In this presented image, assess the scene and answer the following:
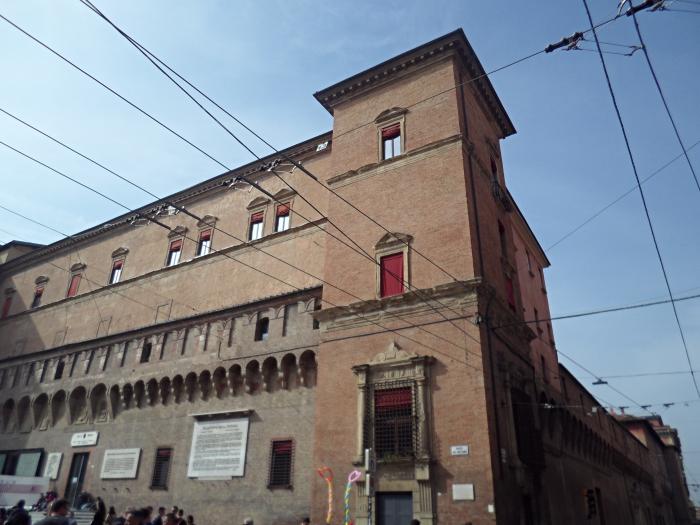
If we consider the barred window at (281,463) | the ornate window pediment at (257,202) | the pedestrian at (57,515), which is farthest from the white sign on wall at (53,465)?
the pedestrian at (57,515)

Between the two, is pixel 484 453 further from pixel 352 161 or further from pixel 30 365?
pixel 30 365

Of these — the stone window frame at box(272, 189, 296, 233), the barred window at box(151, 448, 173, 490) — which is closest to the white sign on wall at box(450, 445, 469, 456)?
the barred window at box(151, 448, 173, 490)

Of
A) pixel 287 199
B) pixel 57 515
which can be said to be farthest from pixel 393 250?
pixel 57 515

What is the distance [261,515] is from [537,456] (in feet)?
33.0

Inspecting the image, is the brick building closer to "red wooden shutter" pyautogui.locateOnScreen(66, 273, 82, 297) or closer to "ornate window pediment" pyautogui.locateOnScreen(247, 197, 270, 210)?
"ornate window pediment" pyautogui.locateOnScreen(247, 197, 270, 210)

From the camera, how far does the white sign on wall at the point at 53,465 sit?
84.0 feet

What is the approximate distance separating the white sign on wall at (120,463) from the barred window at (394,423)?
42.4ft

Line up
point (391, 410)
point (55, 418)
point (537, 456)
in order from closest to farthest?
point (391, 410), point (537, 456), point (55, 418)

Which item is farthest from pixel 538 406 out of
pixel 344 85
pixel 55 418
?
pixel 55 418

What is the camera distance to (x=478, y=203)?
19078mm

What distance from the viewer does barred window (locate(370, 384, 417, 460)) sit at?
50.5 ft

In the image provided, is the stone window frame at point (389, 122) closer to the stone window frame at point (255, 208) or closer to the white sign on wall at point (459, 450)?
the stone window frame at point (255, 208)

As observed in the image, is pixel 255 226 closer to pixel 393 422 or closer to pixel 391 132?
pixel 391 132

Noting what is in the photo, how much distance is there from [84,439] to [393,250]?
1880cm
